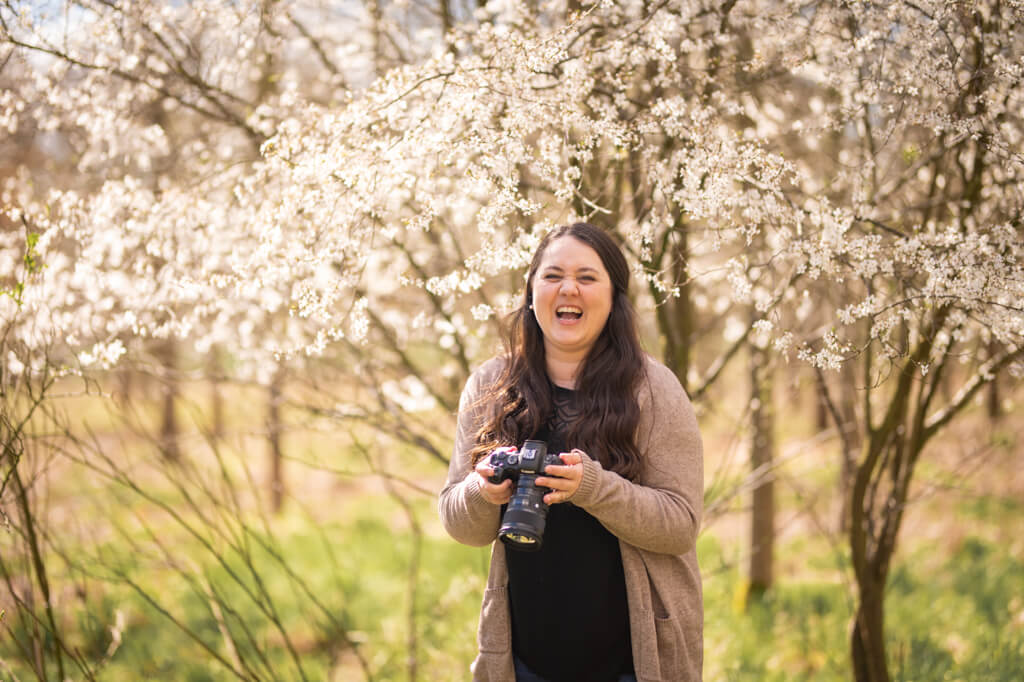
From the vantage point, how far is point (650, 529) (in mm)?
1822

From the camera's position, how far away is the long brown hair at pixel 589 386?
6.37ft

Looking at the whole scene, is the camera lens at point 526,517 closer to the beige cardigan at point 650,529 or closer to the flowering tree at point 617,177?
the beige cardigan at point 650,529

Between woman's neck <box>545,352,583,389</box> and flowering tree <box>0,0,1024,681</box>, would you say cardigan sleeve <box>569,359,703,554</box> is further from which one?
flowering tree <box>0,0,1024,681</box>

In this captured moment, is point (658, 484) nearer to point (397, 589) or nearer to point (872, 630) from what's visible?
point (872, 630)

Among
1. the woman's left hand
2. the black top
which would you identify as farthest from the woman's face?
the woman's left hand

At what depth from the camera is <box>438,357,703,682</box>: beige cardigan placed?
5.96 feet

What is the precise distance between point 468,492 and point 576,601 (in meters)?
0.41

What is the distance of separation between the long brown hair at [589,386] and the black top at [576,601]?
0.11m

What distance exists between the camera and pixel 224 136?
14.6 ft

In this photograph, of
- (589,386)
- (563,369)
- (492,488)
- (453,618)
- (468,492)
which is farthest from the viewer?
(453,618)

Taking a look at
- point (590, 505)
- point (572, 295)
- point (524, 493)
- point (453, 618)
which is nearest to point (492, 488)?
point (524, 493)

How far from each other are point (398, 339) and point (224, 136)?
1.62 metres

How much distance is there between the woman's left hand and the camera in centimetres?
2

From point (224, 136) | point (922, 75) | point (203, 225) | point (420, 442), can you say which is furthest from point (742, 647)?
point (224, 136)
